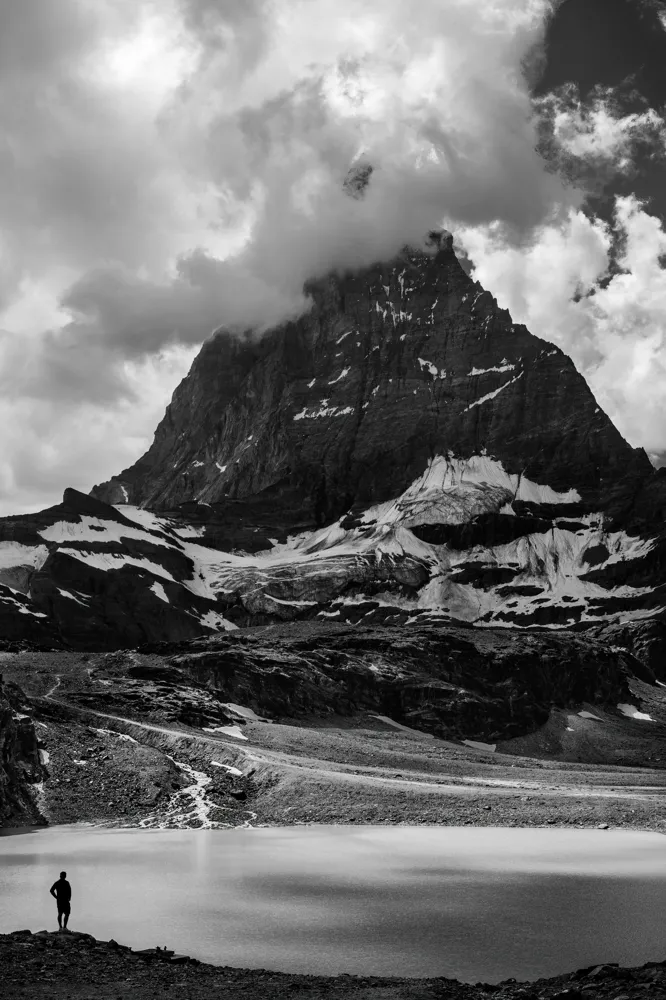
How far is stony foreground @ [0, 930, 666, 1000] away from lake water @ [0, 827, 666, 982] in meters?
1.73

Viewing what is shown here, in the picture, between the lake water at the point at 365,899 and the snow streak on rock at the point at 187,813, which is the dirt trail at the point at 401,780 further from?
the lake water at the point at 365,899

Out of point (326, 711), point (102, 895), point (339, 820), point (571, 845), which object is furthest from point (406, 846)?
point (326, 711)

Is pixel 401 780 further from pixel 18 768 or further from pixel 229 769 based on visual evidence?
pixel 18 768

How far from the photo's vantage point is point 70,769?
275 ft

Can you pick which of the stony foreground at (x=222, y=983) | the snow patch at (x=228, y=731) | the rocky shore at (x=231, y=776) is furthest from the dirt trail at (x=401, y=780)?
the stony foreground at (x=222, y=983)

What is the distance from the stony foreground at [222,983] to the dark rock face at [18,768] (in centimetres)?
4542

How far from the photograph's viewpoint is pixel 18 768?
7981 centimetres

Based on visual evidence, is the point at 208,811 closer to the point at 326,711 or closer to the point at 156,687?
the point at 156,687

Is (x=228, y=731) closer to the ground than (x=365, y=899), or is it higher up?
higher up

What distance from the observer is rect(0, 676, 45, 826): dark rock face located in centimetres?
7181

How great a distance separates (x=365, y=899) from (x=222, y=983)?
45.7 ft

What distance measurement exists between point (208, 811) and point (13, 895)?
37.1 metres

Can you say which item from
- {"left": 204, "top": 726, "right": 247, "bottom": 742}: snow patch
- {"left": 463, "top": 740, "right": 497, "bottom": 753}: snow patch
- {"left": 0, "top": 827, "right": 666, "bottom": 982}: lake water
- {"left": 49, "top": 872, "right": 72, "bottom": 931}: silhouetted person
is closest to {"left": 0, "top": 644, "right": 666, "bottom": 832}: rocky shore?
{"left": 204, "top": 726, "right": 247, "bottom": 742}: snow patch

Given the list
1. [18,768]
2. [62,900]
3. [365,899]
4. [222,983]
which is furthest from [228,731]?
[222,983]
